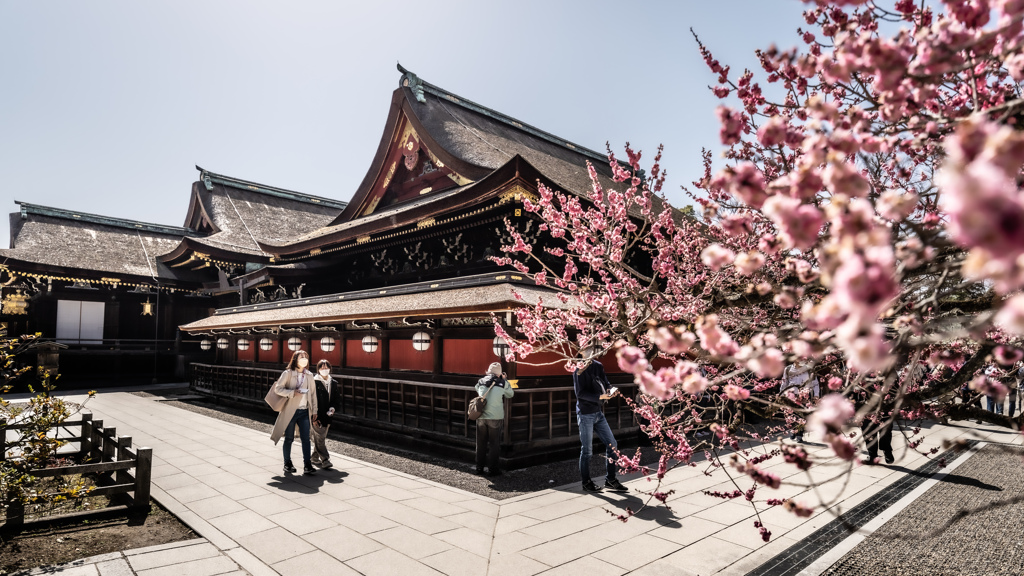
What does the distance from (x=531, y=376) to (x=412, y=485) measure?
331cm

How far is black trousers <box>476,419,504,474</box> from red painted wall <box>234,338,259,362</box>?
12.3 metres

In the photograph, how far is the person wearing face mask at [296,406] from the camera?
7.69 metres

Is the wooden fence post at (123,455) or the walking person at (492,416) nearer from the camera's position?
the wooden fence post at (123,455)

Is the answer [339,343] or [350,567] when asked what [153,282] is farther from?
[350,567]

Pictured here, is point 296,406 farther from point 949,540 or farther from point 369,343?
point 949,540

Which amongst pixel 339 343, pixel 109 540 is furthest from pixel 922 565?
pixel 339 343

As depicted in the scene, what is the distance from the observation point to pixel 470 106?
17.1m

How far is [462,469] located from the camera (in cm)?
847

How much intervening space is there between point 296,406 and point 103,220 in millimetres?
26189

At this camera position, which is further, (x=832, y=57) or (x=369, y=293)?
(x=369, y=293)

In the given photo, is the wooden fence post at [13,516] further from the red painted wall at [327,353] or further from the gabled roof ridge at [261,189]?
the gabled roof ridge at [261,189]

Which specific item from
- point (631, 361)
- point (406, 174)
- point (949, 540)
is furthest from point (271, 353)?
point (631, 361)

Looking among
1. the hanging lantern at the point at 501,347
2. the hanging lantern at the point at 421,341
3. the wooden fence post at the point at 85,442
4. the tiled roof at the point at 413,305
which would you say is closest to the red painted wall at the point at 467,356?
the hanging lantern at the point at 421,341

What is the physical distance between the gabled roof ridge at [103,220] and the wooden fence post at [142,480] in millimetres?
26309
